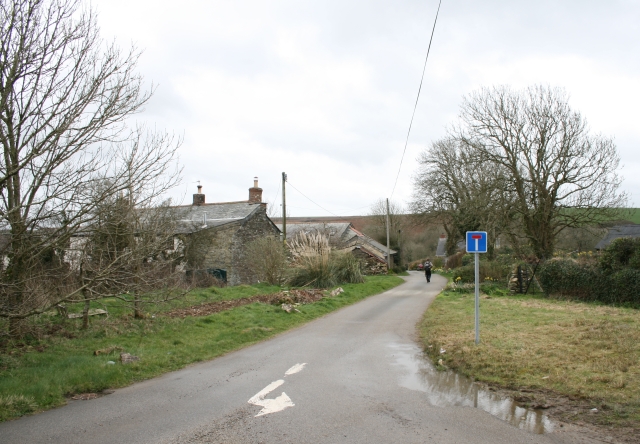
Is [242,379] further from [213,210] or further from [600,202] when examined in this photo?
[213,210]

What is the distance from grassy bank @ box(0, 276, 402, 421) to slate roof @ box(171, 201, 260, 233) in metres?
16.4

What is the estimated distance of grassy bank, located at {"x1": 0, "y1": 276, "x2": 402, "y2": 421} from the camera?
6.94m

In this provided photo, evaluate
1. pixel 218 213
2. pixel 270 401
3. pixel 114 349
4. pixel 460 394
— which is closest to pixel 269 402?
pixel 270 401

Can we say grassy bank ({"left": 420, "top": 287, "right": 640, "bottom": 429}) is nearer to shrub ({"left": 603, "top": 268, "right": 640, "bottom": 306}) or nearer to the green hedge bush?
shrub ({"left": 603, "top": 268, "right": 640, "bottom": 306})

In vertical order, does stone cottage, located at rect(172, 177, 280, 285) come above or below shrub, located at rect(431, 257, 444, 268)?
above

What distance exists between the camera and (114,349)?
953 centimetres

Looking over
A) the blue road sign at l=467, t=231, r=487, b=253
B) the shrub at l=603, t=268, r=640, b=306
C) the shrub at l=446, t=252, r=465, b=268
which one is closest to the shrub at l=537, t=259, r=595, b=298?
the shrub at l=603, t=268, r=640, b=306

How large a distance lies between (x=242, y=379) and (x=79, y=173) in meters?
4.50

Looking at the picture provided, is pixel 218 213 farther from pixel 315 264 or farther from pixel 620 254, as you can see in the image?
pixel 620 254

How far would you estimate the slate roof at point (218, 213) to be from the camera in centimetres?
3161

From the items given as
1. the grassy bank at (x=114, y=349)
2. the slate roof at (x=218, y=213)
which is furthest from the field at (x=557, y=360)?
the slate roof at (x=218, y=213)

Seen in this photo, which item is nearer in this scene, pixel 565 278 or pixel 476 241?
pixel 476 241

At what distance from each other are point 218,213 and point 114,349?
2552cm

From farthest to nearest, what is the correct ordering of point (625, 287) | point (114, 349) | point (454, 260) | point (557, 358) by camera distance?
point (454, 260), point (625, 287), point (114, 349), point (557, 358)
